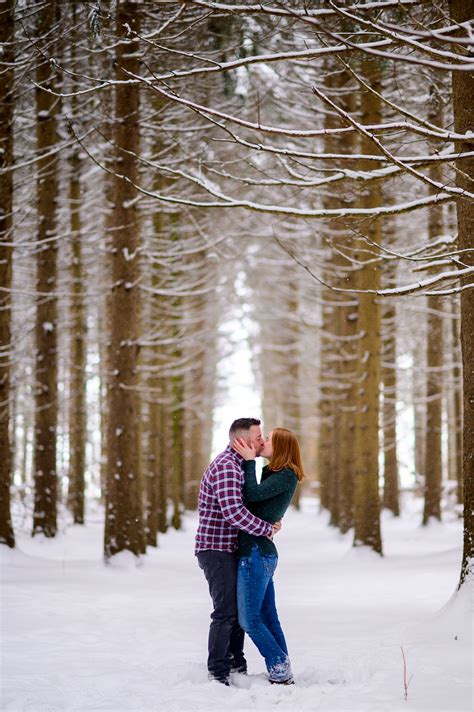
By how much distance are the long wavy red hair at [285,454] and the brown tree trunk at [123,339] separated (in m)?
6.22

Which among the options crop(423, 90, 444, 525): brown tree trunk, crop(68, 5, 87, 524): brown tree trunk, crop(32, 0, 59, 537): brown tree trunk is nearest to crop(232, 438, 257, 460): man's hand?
crop(32, 0, 59, 537): brown tree trunk

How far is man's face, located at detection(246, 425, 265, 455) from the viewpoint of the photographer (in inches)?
198

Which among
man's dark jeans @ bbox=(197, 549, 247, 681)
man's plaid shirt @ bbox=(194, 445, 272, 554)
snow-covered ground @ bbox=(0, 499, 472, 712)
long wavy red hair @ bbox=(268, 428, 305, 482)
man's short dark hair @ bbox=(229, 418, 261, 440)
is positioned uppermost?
man's short dark hair @ bbox=(229, 418, 261, 440)

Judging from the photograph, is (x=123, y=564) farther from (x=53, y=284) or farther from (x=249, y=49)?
(x=249, y=49)

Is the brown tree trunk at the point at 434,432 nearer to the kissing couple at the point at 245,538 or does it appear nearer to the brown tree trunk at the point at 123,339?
the brown tree trunk at the point at 123,339

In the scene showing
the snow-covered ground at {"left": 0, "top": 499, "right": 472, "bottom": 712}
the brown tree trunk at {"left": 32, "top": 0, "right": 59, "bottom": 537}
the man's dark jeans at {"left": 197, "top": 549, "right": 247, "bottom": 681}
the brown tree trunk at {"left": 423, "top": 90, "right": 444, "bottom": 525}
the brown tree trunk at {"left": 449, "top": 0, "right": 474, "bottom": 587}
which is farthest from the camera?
the brown tree trunk at {"left": 423, "top": 90, "right": 444, "bottom": 525}

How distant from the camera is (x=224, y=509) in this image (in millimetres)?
4816

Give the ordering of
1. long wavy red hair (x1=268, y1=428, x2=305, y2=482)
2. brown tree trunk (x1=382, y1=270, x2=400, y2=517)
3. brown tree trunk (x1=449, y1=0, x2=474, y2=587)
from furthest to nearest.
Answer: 1. brown tree trunk (x1=382, y1=270, x2=400, y2=517)
2. brown tree trunk (x1=449, y1=0, x2=474, y2=587)
3. long wavy red hair (x1=268, y1=428, x2=305, y2=482)

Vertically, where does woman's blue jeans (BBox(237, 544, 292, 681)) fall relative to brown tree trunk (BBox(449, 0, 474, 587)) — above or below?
below

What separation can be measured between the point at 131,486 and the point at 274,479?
20.8 ft

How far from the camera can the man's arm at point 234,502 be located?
4793 mm

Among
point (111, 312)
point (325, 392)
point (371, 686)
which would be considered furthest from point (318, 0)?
point (325, 392)

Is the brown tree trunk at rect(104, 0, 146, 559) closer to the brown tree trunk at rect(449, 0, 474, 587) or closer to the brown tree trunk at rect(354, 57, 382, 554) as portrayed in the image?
the brown tree trunk at rect(354, 57, 382, 554)

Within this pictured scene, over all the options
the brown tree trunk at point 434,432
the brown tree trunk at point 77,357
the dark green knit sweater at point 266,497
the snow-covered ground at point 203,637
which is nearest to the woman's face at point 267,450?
the dark green knit sweater at point 266,497
